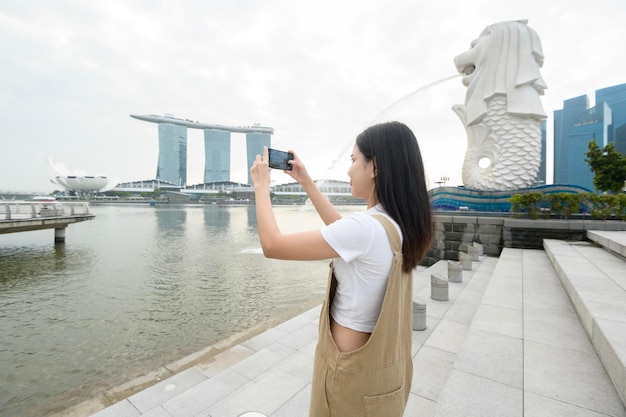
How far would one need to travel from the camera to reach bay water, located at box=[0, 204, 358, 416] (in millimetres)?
4094

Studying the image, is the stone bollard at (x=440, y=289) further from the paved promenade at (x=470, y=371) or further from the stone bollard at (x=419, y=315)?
the stone bollard at (x=419, y=315)

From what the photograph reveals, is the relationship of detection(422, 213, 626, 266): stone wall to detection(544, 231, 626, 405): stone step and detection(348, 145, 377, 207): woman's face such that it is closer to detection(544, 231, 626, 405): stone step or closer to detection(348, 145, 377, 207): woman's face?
detection(544, 231, 626, 405): stone step

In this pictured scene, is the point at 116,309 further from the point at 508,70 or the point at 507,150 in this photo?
the point at 508,70

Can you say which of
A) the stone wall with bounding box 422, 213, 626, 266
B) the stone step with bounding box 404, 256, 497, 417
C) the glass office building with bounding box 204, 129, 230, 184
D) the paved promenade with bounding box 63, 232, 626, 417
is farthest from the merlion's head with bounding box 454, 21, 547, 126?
the glass office building with bounding box 204, 129, 230, 184

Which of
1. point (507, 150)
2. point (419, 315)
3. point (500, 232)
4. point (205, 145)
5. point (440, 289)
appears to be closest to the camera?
point (419, 315)

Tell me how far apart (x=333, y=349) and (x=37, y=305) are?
28.9ft

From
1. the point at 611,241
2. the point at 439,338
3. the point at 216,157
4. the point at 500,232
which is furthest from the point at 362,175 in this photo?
the point at 216,157

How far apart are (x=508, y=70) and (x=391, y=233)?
1661 cm

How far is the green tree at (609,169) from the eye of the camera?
1545 cm

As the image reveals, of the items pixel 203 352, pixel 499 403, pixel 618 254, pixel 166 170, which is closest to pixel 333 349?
pixel 499 403

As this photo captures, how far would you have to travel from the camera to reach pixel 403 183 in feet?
3.26

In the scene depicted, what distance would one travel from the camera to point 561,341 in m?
2.84

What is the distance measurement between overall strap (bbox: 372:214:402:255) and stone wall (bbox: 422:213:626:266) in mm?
6491

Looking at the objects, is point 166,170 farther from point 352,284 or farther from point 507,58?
point 352,284
